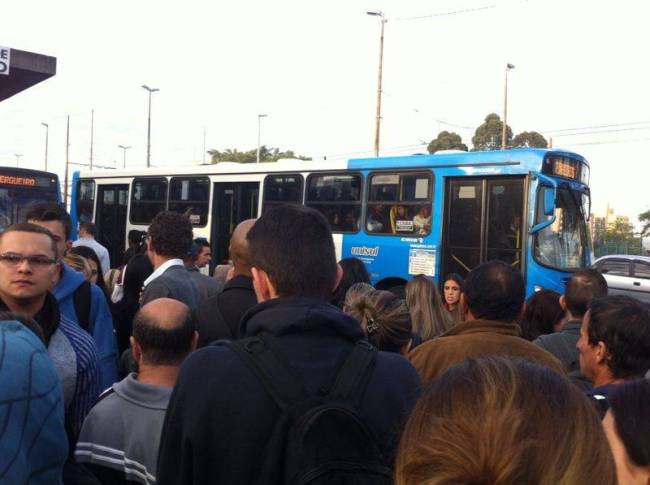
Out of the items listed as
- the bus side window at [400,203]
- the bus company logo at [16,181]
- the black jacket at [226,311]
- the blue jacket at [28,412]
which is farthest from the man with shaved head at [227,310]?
the bus company logo at [16,181]

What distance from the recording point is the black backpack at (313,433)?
6.05ft

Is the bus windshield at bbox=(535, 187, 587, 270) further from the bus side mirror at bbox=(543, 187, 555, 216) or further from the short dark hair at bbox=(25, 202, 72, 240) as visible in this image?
the short dark hair at bbox=(25, 202, 72, 240)

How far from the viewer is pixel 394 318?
3.90 meters

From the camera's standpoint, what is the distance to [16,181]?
53.5 feet

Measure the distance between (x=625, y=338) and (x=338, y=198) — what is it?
436 inches

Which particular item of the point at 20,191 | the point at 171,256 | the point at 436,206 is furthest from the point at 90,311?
the point at 20,191

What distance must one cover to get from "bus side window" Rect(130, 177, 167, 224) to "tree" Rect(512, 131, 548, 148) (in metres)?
33.3

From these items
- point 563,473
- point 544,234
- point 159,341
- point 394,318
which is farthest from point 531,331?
point 544,234

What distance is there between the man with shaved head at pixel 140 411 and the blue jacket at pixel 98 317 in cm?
102

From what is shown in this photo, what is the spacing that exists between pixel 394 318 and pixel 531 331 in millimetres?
2225

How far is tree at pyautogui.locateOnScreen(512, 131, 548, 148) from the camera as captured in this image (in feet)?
151

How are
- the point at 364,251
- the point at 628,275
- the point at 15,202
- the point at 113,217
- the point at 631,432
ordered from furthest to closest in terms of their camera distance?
the point at 628,275, the point at 113,217, the point at 15,202, the point at 364,251, the point at 631,432

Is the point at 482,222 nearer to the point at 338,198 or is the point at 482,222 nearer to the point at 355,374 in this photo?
the point at 338,198

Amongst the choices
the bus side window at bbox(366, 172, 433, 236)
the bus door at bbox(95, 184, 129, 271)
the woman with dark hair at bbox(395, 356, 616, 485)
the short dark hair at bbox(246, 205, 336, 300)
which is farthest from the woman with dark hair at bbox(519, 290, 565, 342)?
the bus door at bbox(95, 184, 129, 271)
